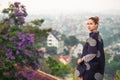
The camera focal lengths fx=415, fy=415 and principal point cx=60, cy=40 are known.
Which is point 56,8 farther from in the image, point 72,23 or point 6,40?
point 6,40

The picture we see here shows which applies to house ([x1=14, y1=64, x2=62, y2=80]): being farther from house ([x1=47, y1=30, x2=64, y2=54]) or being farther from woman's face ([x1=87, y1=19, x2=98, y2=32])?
house ([x1=47, y1=30, x2=64, y2=54])

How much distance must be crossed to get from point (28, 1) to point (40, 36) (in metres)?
60.6

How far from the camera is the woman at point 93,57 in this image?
15.2 ft

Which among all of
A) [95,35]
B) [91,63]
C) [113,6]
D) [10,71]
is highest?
[95,35]

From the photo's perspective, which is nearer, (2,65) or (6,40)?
(2,65)

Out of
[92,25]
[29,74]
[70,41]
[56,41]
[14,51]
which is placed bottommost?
[56,41]

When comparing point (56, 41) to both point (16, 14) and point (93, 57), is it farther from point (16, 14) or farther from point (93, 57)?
point (93, 57)

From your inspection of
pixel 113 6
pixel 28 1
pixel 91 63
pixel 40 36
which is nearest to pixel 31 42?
pixel 40 36

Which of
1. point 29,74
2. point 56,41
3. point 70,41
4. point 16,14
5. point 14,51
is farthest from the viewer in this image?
point 56,41

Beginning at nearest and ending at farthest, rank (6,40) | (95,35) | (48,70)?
(95,35) < (6,40) < (48,70)

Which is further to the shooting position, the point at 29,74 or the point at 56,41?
the point at 56,41

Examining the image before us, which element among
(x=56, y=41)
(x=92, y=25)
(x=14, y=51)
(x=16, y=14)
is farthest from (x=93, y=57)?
(x=56, y=41)

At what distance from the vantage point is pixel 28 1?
72.8 metres

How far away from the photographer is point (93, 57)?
15.2 feet
